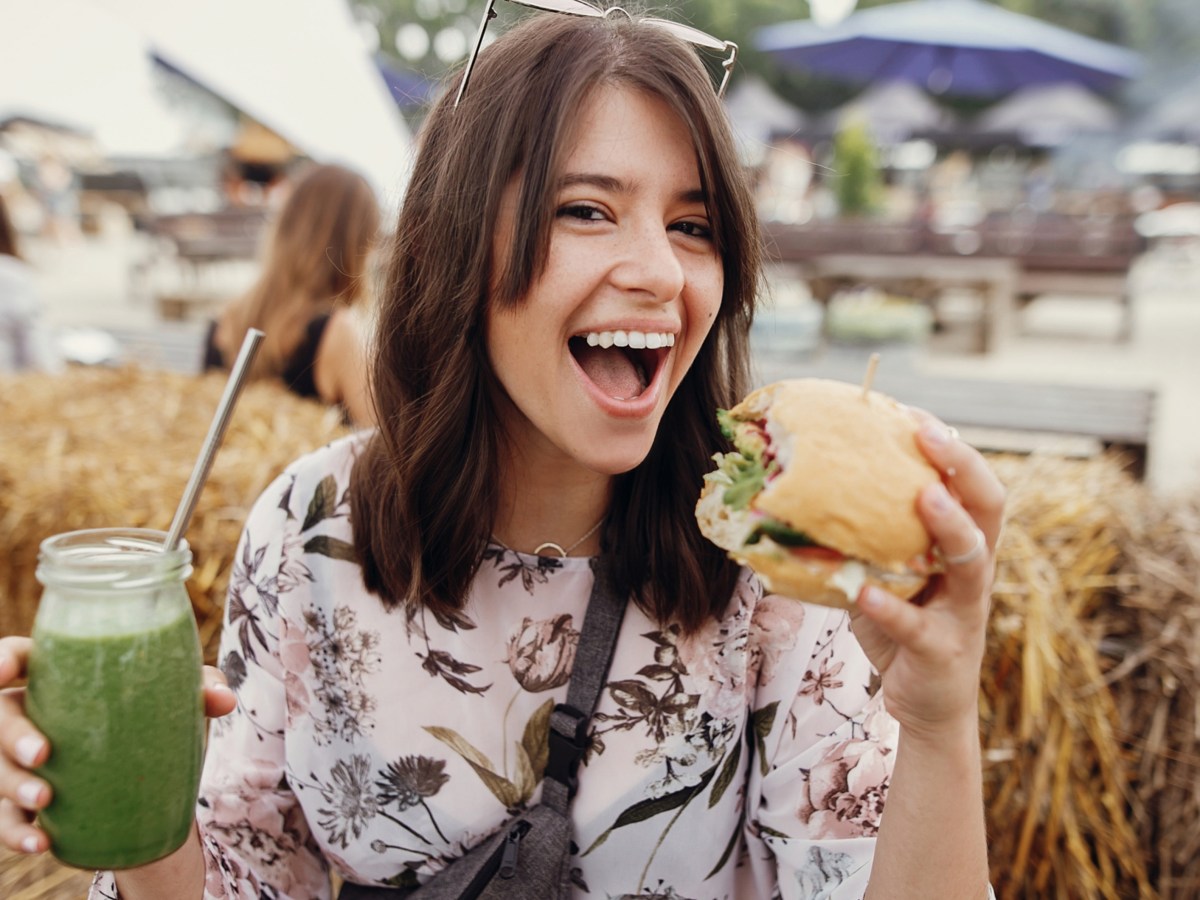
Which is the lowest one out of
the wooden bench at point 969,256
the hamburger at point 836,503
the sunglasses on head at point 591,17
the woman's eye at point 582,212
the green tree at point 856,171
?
the hamburger at point 836,503

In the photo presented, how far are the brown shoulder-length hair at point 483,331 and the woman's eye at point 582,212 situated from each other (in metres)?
0.04

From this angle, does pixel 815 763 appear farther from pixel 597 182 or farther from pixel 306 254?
pixel 306 254

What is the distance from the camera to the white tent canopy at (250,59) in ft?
21.0

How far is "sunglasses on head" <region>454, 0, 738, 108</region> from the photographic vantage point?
1.60m

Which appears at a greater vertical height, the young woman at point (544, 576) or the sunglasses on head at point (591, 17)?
the sunglasses on head at point (591, 17)

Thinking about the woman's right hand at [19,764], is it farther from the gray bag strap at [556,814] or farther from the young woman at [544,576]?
the gray bag strap at [556,814]

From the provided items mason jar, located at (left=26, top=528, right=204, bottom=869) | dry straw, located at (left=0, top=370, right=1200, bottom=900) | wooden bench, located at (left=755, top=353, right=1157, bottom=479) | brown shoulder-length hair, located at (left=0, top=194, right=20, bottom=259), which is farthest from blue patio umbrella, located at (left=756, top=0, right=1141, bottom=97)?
mason jar, located at (left=26, top=528, right=204, bottom=869)

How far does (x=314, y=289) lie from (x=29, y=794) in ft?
12.4

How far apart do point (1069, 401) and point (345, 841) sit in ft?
14.4

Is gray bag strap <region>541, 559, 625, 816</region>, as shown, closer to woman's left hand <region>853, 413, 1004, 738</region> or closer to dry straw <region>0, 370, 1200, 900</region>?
woman's left hand <region>853, 413, 1004, 738</region>

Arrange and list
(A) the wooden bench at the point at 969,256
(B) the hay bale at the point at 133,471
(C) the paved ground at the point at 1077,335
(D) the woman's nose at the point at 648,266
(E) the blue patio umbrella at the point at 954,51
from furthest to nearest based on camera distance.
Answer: (E) the blue patio umbrella at the point at 954,51
(A) the wooden bench at the point at 969,256
(C) the paved ground at the point at 1077,335
(B) the hay bale at the point at 133,471
(D) the woman's nose at the point at 648,266

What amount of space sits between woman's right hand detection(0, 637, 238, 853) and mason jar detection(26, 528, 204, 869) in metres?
0.02

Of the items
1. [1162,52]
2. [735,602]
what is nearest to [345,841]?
[735,602]

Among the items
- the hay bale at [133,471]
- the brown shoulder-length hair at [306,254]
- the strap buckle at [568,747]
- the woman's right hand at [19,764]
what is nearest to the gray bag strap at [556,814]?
the strap buckle at [568,747]
